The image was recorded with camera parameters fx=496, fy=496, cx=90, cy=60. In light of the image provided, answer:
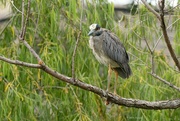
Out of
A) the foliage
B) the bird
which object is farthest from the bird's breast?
the foliage

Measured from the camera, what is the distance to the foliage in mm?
3055

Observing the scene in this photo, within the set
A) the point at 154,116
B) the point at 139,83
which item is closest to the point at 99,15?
the point at 139,83

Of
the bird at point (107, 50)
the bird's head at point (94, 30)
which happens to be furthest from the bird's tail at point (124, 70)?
the bird's head at point (94, 30)

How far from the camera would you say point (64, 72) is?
10.5 ft

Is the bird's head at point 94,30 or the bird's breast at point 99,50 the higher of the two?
the bird's head at point 94,30

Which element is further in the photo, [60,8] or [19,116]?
[60,8]

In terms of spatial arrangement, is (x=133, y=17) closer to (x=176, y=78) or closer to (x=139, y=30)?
(x=139, y=30)

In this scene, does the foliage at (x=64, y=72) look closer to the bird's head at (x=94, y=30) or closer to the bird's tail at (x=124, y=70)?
the bird's tail at (x=124, y=70)

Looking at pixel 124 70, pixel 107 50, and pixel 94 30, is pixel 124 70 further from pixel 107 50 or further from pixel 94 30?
pixel 94 30

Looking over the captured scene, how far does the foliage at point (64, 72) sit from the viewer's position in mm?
3055

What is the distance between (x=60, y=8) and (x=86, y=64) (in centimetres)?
41

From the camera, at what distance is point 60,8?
3.29m

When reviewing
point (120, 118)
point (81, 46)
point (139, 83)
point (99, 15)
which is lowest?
point (120, 118)

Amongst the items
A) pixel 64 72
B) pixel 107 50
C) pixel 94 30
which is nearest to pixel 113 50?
pixel 107 50
